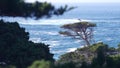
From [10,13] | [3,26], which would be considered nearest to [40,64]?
[10,13]

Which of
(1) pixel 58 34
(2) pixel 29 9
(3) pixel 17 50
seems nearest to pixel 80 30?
(1) pixel 58 34

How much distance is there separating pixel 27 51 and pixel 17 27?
1.67m

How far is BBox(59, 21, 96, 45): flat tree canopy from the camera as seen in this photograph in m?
33.0

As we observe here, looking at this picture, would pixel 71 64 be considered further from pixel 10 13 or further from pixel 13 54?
pixel 13 54

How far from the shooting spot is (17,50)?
38.2 ft

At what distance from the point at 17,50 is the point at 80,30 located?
21731 mm

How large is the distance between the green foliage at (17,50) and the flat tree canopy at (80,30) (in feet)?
66.3

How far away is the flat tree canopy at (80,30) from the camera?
108 ft

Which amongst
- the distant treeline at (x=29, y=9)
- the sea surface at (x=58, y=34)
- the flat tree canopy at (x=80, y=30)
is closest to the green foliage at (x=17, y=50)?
the sea surface at (x=58, y=34)

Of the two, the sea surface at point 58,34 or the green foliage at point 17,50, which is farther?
the sea surface at point 58,34

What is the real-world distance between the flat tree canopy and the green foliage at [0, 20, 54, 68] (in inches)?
795

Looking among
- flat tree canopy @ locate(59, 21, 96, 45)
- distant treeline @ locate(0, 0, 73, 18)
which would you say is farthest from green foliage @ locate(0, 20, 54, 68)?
flat tree canopy @ locate(59, 21, 96, 45)

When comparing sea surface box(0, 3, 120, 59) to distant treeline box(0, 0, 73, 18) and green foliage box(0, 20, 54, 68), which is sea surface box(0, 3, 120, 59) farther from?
green foliage box(0, 20, 54, 68)

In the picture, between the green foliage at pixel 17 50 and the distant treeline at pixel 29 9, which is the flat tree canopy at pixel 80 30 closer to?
the green foliage at pixel 17 50
